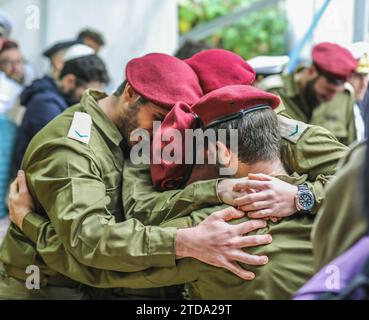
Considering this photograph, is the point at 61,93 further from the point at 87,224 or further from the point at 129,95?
the point at 87,224

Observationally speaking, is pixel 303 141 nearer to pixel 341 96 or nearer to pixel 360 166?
pixel 360 166

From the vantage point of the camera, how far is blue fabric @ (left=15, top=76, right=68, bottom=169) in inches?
120

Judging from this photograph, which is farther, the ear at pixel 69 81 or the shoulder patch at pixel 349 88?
the shoulder patch at pixel 349 88

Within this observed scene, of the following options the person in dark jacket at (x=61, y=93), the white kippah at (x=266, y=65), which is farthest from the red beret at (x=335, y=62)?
the person in dark jacket at (x=61, y=93)

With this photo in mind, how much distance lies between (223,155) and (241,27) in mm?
5605

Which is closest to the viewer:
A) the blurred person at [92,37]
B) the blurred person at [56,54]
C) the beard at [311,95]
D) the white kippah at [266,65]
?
the white kippah at [266,65]

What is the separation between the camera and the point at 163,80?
1990mm

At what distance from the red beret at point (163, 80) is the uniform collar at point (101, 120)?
15 cm

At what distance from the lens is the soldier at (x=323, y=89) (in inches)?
131

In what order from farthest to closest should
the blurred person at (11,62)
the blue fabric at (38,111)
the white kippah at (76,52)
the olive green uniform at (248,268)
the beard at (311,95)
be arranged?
the blurred person at (11,62) → the beard at (311,95) → the white kippah at (76,52) → the blue fabric at (38,111) → the olive green uniform at (248,268)

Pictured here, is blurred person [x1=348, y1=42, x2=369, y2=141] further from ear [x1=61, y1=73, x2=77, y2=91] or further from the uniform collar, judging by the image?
the uniform collar

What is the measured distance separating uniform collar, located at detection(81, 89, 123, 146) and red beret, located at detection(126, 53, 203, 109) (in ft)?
0.48

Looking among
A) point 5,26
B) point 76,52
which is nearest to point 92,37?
point 5,26

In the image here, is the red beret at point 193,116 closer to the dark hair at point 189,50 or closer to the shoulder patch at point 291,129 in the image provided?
the shoulder patch at point 291,129
